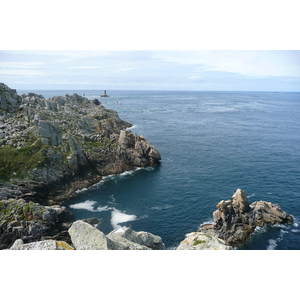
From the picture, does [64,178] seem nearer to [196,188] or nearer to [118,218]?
[118,218]

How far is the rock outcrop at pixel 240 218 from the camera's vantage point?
44469 millimetres

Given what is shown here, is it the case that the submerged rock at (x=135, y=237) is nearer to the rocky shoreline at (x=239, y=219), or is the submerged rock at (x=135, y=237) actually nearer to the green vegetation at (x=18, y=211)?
the rocky shoreline at (x=239, y=219)

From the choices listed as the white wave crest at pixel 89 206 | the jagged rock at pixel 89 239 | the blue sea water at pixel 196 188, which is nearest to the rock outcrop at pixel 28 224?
the blue sea water at pixel 196 188

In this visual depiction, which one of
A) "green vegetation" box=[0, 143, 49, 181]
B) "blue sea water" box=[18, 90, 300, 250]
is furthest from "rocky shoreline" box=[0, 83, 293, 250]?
"blue sea water" box=[18, 90, 300, 250]

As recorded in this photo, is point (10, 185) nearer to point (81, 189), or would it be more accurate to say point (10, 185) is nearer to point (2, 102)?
point (81, 189)

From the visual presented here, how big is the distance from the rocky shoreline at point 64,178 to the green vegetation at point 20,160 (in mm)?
194

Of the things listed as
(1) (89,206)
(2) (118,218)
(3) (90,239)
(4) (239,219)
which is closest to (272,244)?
(4) (239,219)

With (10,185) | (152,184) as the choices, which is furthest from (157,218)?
(10,185)

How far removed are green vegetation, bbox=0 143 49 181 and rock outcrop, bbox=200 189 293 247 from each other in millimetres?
42282

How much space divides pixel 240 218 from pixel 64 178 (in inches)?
1715

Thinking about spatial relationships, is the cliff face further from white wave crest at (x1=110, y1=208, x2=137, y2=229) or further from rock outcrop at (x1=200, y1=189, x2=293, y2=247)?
rock outcrop at (x1=200, y1=189, x2=293, y2=247)

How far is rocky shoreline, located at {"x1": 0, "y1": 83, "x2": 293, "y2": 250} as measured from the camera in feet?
102

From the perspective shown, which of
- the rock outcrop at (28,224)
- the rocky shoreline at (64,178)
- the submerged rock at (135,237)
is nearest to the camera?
the submerged rock at (135,237)

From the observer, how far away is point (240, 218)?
47156mm
